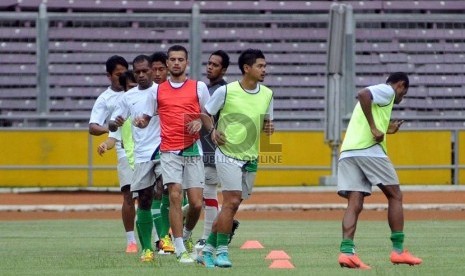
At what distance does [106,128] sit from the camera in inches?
572

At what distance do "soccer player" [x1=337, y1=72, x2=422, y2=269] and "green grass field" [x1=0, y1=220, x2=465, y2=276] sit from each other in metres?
0.42

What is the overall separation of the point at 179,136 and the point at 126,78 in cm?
226

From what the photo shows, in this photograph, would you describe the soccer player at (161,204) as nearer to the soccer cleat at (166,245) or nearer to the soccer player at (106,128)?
the soccer cleat at (166,245)

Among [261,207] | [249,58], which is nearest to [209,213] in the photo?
[249,58]

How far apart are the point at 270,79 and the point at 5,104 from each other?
565 centimetres

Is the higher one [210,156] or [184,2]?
[184,2]

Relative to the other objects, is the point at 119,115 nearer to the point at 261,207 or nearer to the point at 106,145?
the point at 106,145

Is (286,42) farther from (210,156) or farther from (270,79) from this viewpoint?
(210,156)

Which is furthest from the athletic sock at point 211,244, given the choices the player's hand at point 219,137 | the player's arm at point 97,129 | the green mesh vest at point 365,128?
the player's arm at point 97,129

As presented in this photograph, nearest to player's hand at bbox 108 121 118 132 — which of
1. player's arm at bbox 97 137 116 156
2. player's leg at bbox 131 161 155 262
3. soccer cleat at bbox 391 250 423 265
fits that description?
player's leg at bbox 131 161 155 262

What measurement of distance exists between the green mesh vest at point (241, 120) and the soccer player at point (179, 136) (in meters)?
0.51

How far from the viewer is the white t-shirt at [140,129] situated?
44.6ft

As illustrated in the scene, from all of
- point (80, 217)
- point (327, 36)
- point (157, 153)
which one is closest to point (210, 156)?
point (157, 153)

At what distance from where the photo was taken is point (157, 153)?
44.5 ft
